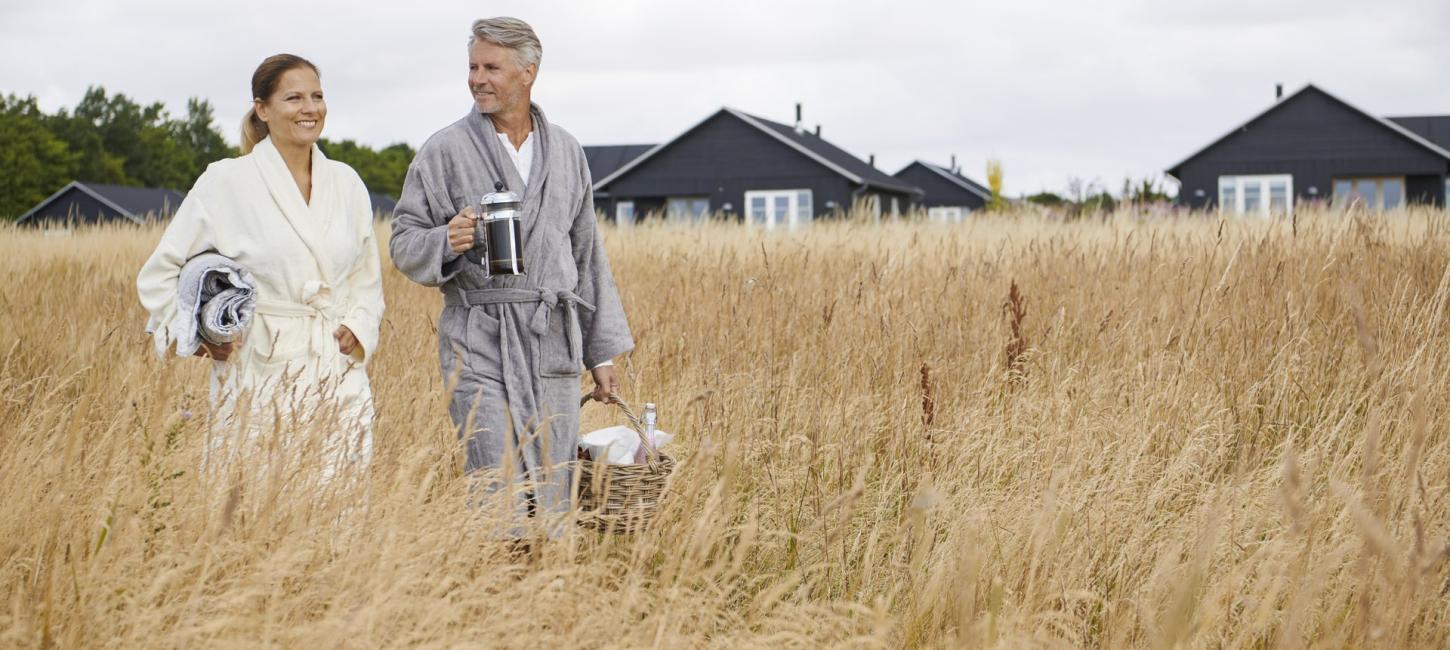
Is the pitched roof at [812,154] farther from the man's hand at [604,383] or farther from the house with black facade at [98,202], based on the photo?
the man's hand at [604,383]

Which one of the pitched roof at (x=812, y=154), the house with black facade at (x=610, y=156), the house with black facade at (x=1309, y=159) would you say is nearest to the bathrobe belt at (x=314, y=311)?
the pitched roof at (x=812, y=154)

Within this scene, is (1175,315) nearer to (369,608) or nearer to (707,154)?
(369,608)

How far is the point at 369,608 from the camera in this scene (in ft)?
6.46

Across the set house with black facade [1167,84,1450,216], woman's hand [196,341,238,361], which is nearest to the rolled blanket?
woman's hand [196,341,238,361]

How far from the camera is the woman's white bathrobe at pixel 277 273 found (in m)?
3.33

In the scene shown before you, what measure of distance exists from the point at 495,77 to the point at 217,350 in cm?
109

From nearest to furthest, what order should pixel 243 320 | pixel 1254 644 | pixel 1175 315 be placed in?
pixel 1254 644
pixel 243 320
pixel 1175 315

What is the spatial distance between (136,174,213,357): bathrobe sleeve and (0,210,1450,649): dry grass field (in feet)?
0.89

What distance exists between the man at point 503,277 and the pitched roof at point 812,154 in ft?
95.1

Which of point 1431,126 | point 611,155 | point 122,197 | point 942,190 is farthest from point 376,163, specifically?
point 1431,126

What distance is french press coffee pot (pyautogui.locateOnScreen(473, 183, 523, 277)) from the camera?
10.2 ft

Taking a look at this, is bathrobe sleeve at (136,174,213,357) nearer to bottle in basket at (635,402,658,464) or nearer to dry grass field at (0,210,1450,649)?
dry grass field at (0,210,1450,649)

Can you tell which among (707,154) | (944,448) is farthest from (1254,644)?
(707,154)

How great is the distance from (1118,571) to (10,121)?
67921 mm
